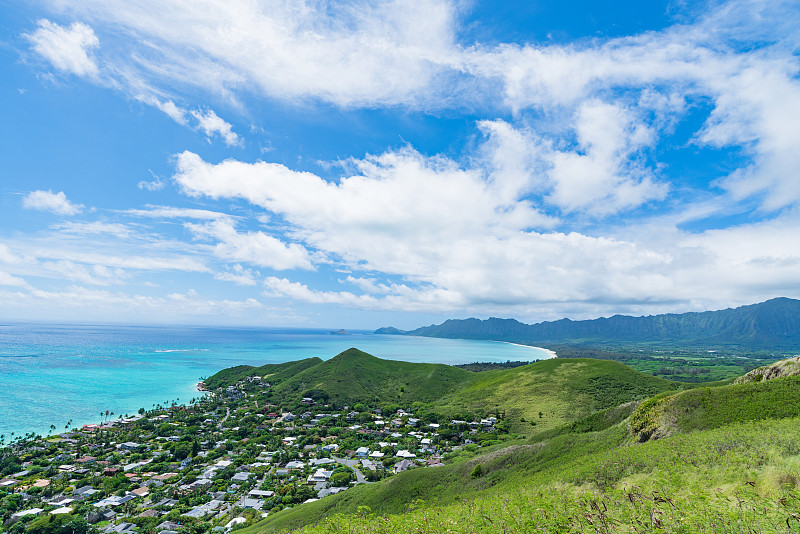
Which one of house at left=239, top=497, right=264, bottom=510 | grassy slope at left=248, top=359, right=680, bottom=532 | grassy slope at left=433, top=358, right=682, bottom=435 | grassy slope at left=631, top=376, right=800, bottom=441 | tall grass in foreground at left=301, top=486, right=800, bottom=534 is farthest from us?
grassy slope at left=433, top=358, right=682, bottom=435

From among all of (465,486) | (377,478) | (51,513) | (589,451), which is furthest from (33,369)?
(589,451)

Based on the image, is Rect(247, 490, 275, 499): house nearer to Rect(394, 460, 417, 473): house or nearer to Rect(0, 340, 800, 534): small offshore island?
Rect(0, 340, 800, 534): small offshore island

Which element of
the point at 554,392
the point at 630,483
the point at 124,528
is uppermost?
the point at 630,483

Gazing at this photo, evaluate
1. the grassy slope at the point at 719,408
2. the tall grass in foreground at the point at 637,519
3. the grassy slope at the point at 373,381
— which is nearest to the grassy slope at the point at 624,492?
the tall grass in foreground at the point at 637,519

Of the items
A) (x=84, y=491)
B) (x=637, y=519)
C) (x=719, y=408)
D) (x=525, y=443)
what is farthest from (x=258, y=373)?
(x=637, y=519)

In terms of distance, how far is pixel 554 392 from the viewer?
269 feet

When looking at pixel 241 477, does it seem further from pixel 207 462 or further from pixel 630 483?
pixel 630 483

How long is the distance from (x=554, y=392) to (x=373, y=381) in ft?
195

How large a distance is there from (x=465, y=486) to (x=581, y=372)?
7416 cm

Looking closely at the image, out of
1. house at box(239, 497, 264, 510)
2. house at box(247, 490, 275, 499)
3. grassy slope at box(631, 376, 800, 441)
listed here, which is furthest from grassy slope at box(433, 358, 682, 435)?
house at box(239, 497, 264, 510)

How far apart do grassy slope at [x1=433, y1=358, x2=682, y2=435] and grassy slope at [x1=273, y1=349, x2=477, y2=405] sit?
373 inches

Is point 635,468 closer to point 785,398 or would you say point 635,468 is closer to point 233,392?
point 785,398

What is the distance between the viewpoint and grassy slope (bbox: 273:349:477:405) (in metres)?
104

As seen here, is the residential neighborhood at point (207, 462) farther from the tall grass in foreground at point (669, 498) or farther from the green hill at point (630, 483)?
the tall grass in foreground at point (669, 498)
